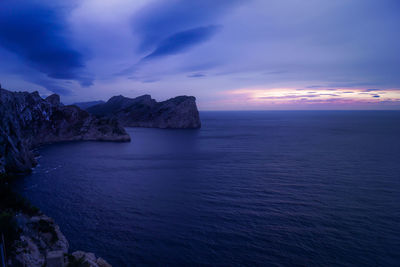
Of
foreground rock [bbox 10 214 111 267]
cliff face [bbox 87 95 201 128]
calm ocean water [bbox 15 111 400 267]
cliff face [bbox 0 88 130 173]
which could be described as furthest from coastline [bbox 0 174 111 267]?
cliff face [bbox 87 95 201 128]

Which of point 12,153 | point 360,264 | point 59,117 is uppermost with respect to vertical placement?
point 59,117

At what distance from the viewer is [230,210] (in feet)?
89.0

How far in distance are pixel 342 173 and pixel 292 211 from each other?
21.2m

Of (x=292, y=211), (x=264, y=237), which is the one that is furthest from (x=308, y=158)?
(x=264, y=237)

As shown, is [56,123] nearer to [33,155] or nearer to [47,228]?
[33,155]

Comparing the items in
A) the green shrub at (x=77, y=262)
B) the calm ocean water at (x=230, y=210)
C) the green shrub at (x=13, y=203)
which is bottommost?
the calm ocean water at (x=230, y=210)

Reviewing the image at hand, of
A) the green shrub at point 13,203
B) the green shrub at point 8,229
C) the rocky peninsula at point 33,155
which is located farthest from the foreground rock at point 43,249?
the green shrub at point 13,203

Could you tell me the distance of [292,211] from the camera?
1057 inches

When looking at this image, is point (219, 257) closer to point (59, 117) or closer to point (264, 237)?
point (264, 237)

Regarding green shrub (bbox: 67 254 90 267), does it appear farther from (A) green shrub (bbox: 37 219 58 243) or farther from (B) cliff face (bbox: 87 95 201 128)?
(B) cliff face (bbox: 87 95 201 128)

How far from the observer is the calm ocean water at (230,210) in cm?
1962

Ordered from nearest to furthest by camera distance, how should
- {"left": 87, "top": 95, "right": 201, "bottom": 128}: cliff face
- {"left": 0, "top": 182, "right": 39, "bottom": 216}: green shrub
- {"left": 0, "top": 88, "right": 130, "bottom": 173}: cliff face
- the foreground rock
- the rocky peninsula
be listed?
the foreground rock → the rocky peninsula → {"left": 0, "top": 182, "right": 39, "bottom": 216}: green shrub → {"left": 0, "top": 88, "right": 130, "bottom": 173}: cliff face → {"left": 87, "top": 95, "right": 201, "bottom": 128}: cliff face

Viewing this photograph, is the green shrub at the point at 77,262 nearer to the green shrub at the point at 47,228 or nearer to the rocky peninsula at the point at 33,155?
the rocky peninsula at the point at 33,155

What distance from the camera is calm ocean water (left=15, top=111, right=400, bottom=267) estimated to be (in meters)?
19.6
